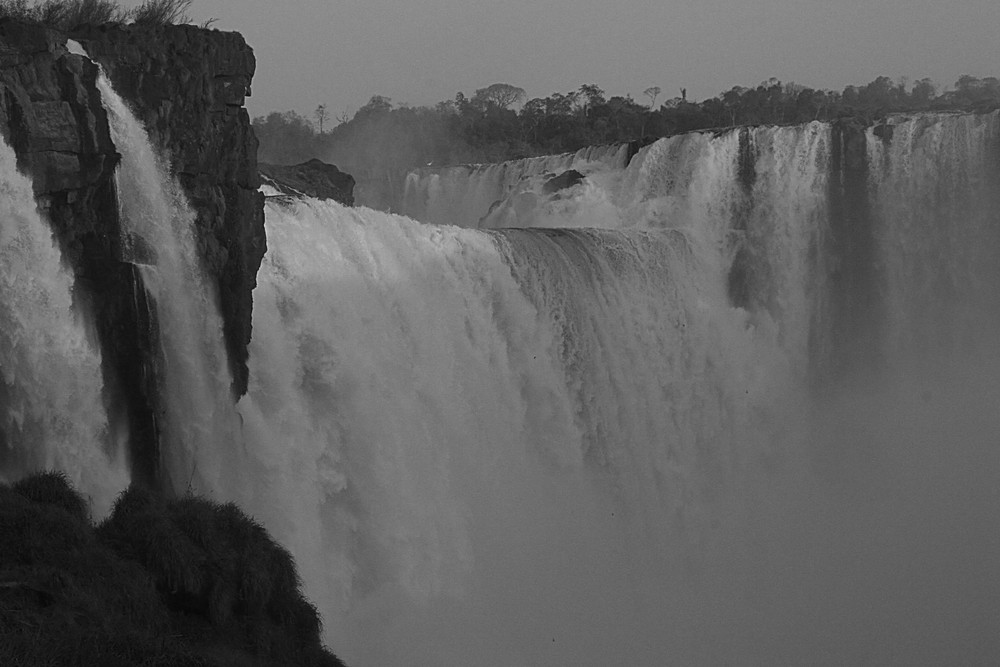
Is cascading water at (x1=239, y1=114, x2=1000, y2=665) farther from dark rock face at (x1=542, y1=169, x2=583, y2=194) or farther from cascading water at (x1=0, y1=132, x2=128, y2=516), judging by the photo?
cascading water at (x1=0, y1=132, x2=128, y2=516)

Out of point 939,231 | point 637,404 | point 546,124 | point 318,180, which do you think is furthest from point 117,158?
point 546,124

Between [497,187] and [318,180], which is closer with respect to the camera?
[318,180]

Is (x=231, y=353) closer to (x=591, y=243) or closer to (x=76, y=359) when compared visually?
(x=76, y=359)

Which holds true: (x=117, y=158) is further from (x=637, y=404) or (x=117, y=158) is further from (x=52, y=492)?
(x=637, y=404)

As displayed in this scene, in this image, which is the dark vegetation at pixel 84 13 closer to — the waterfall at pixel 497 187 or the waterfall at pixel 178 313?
the waterfall at pixel 178 313

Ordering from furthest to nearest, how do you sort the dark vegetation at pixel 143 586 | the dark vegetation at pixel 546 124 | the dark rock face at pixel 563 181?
the dark vegetation at pixel 546 124
the dark rock face at pixel 563 181
the dark vegetation at pixel 143 586

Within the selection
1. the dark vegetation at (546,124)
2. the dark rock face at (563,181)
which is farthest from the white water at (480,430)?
the dark vegetation at (546,124)

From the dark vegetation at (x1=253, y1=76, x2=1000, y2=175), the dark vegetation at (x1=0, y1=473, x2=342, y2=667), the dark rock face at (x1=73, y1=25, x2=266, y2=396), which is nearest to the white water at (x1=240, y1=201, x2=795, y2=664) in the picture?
the dark rock face at (x1=73, y1=25, x2=266, y2=396)
